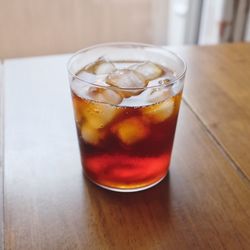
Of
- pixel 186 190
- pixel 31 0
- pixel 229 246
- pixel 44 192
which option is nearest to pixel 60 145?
pixel 44 192

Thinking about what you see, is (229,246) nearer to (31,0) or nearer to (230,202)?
(230,202)

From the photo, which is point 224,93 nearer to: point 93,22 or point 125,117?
point 125,117

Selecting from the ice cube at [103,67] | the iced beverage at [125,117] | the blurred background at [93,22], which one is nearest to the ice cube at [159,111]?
the iced beverage at [125,117]

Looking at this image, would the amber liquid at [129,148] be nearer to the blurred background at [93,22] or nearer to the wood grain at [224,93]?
the wood grain at [224,93]

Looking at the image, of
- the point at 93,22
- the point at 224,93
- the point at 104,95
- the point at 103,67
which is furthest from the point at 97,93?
the point at 93,22

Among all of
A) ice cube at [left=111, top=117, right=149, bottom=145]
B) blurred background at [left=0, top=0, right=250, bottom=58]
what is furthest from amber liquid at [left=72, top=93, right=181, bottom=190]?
blurred background at [left=0, top=0, right=250, bottom=58]
